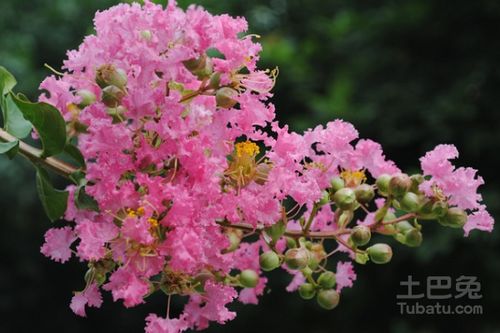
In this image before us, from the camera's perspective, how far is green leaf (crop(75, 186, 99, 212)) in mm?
801

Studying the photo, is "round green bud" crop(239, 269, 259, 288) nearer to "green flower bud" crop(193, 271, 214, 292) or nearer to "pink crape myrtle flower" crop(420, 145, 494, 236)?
"green flower bud" crop(193, 271, 214, 292)

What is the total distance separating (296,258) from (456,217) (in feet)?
0.62

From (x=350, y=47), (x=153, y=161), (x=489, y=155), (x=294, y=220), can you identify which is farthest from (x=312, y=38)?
(x=153, y=161)

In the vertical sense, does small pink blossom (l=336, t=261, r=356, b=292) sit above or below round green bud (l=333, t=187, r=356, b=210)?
below

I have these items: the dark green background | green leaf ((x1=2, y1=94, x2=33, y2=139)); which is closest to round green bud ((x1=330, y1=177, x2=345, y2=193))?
green leaf ((x1=2, y1=94, x2=33, y2=139))

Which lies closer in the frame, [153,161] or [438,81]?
[153,161]

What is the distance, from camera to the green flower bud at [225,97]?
79 centimetres

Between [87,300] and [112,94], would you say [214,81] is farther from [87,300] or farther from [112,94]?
[87,300]

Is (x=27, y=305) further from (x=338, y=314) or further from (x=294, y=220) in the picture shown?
(x=294, y=220)

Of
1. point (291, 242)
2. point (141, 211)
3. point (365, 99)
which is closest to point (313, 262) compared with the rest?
point (291, 242)

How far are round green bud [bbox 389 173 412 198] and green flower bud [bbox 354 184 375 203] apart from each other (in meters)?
0.02

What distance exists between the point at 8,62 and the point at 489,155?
66.8 inches

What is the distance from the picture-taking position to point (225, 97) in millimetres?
789

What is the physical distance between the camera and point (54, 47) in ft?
10.2
